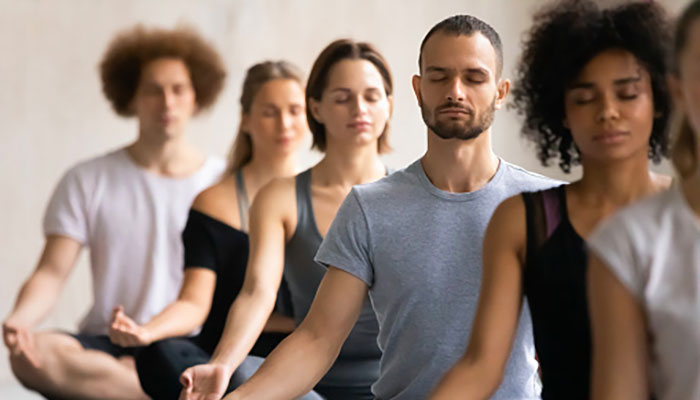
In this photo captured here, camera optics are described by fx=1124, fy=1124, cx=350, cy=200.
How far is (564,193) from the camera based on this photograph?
153 cm

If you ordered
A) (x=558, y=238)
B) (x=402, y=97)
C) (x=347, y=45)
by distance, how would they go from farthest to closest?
(x=402, y=97) → (x=347, y=45) → (x=558, y=238)

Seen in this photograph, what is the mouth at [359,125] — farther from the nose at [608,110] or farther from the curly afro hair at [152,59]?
the curly afro hair at [152,59]

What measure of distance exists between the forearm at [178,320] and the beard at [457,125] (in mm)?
1288

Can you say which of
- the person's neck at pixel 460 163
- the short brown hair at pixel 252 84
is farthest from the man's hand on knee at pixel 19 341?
the person's neck at pixel 460 163

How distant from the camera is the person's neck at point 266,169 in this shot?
321 centimetres

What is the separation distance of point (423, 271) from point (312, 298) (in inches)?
27.9

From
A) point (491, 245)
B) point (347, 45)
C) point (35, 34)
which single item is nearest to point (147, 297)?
point (347, 45)

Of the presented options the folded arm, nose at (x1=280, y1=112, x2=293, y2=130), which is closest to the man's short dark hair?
the folded arm

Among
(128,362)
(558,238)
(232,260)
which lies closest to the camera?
(558,238)

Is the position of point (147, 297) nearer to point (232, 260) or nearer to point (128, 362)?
point (128, 362)

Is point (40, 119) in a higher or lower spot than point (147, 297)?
higher

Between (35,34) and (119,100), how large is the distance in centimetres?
112

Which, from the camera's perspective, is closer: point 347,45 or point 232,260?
point 347,45

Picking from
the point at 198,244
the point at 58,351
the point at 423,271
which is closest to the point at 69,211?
the point at 58,351
